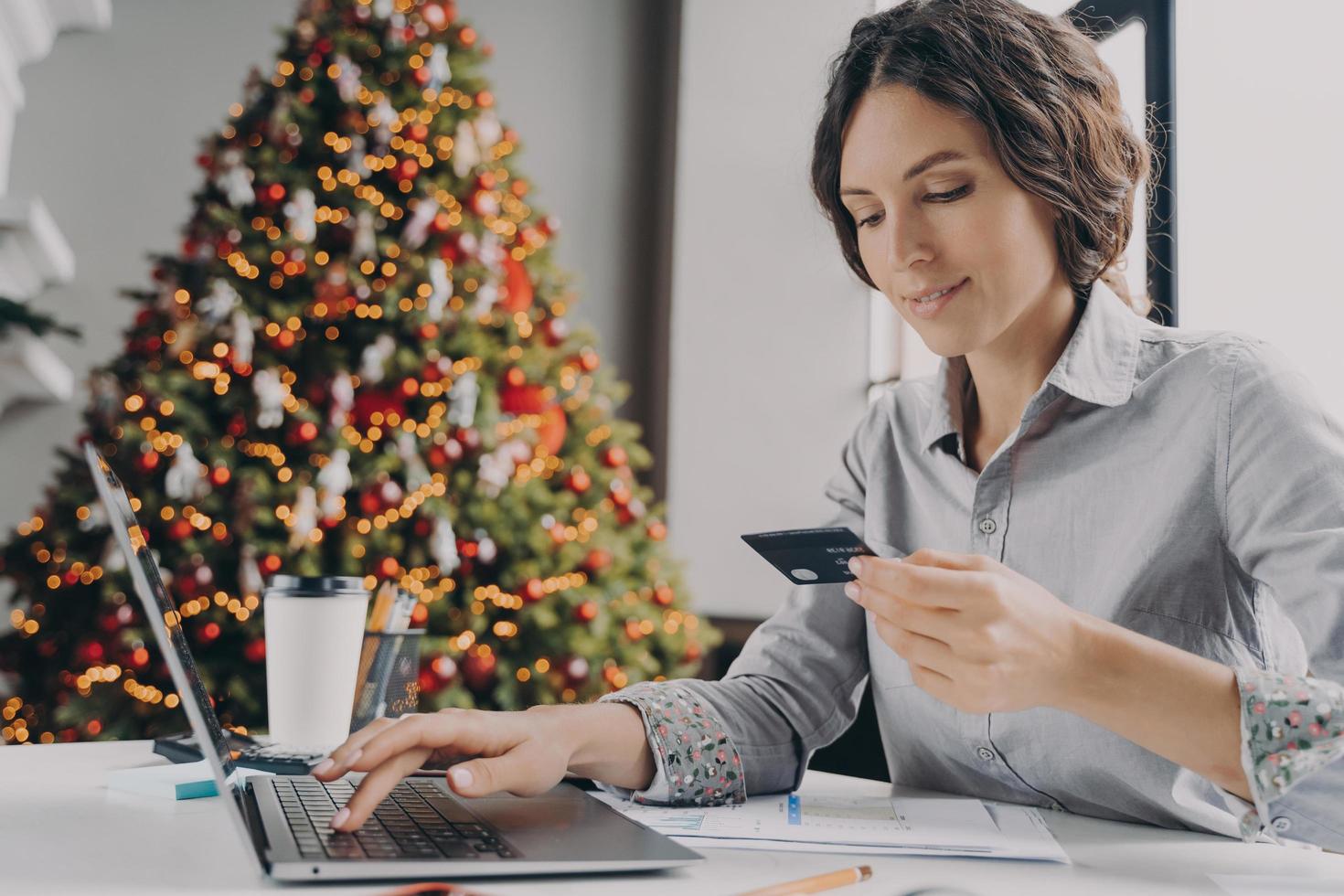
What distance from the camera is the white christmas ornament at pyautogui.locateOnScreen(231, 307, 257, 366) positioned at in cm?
243

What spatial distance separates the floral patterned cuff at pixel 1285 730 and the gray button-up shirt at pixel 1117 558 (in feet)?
0.23

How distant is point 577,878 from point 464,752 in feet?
0.68

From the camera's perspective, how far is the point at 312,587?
968 mm

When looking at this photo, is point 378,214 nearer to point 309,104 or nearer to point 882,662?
point 309,104

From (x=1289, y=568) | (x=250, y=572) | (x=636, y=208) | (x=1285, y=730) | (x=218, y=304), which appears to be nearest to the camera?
(x=1285, y=730)

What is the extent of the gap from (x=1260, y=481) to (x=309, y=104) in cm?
243

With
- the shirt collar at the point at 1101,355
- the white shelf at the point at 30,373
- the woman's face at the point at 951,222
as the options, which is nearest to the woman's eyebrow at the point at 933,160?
the woman's face at the point at 951,222

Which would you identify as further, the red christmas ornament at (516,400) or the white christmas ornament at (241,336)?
the red christmas ornament at (516,400)

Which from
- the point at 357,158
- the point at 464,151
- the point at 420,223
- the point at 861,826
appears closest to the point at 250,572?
the point at 420,223

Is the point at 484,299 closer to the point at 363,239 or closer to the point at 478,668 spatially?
the point at 363,239

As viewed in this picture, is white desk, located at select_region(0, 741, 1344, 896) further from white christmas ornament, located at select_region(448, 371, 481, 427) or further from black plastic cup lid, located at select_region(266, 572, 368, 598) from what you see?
white christmas ornament, located at select_region(448, 371, 481, 427)

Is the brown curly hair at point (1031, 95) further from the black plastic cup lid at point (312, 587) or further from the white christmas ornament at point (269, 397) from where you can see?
the white christmas ornament at point (269, 397)

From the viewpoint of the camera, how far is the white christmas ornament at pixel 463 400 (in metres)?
2.54

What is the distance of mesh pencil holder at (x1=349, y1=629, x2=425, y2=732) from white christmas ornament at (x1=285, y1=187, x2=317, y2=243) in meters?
1.71
